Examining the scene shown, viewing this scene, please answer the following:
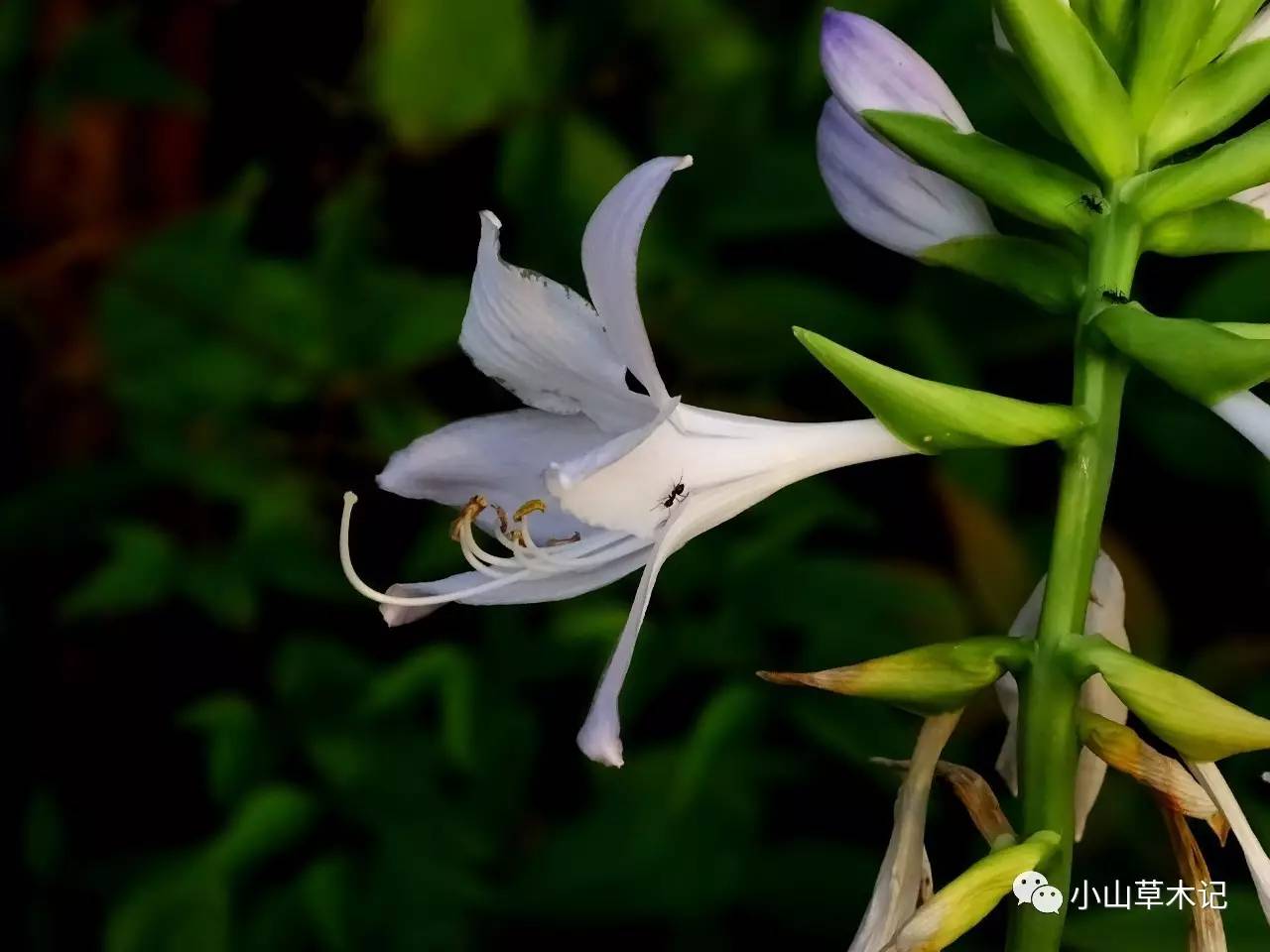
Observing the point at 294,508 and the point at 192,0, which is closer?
the point at 294,508

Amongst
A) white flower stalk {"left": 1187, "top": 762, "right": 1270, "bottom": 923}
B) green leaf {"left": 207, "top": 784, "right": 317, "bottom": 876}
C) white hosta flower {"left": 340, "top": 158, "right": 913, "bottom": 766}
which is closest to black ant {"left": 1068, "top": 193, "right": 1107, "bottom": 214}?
white hosta flower {"left": 340, "top": 158, "right": 913, "bottom": 766}

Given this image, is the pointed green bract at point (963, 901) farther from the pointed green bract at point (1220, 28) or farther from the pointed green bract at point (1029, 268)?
the pointed green bract at point (1220, 28)

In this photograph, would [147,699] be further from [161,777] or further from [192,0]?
[192,0]

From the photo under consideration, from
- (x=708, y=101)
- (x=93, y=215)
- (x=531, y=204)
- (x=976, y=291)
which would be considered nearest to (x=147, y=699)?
(x=93, y=215)

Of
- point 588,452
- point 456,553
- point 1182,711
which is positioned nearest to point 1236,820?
point 1182,711

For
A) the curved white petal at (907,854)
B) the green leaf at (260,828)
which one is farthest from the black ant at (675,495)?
the green leaf at (260,828)

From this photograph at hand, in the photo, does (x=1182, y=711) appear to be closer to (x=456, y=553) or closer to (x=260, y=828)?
(x=456, y=553)

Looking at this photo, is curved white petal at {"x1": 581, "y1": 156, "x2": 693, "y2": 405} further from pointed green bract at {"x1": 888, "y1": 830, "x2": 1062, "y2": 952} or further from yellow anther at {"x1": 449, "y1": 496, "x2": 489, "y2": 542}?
pointed green bract at {"x1": 888, "y1": 830, "x2": 1062, "y2": 952}
